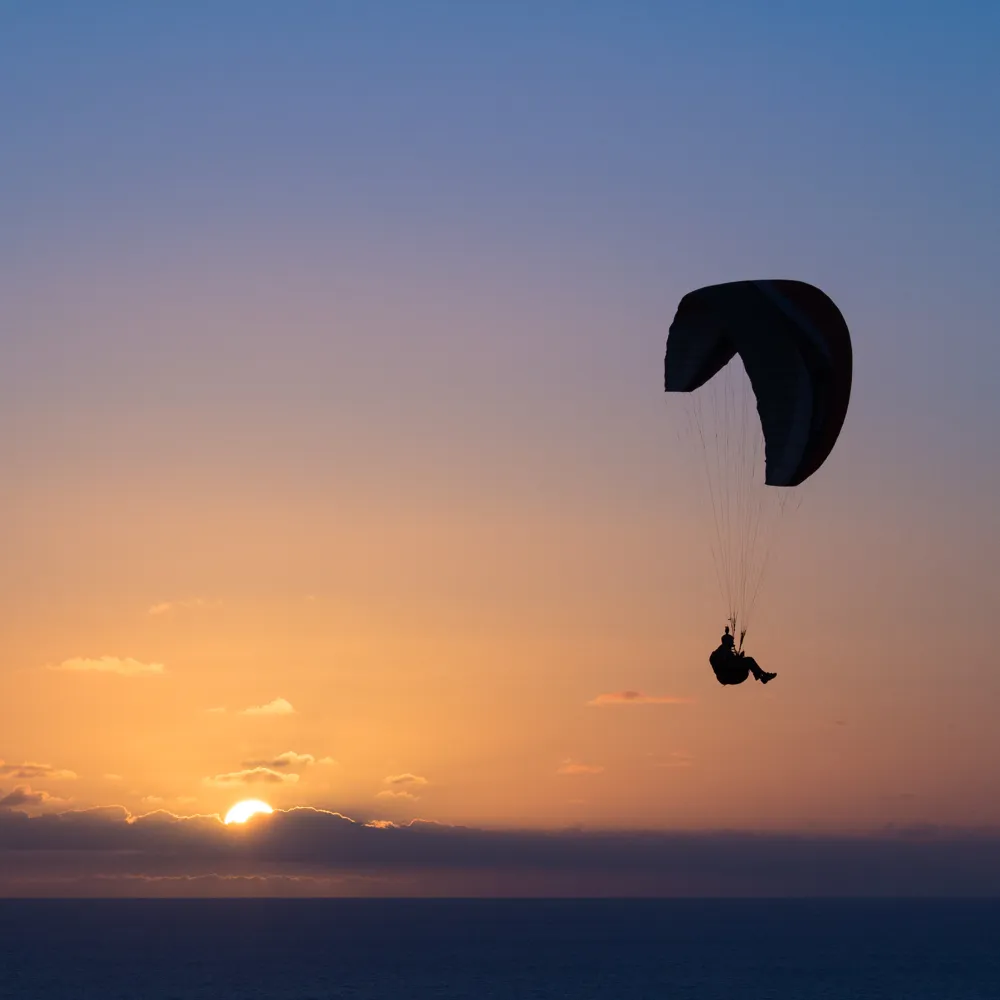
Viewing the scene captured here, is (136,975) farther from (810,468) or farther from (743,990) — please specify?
(810,468)

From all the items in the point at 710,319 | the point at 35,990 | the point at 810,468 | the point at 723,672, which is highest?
the point at 710,319

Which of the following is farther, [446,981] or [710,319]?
[446,981]

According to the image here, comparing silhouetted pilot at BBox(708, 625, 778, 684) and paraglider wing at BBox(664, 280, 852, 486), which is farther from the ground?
paraglider wing at BBox(664, 280, 852, 486)

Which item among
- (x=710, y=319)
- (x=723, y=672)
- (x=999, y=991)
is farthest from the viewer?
(x=999, y=991)

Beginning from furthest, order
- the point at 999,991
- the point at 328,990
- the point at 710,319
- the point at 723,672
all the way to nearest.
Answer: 1. the point at 999,991
2. the point at 328,990
3. the point at 710,319
4. the point at 723,672

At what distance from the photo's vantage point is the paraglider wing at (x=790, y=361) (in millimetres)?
42125

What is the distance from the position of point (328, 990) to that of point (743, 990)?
5161 cm

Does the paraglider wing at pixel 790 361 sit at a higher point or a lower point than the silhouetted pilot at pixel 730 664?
higher

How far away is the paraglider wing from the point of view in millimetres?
42125

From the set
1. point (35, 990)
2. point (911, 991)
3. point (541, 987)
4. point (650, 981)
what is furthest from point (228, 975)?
point (911, 991)

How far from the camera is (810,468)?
42.5m

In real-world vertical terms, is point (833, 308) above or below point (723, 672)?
above

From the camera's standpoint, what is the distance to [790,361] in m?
42.4

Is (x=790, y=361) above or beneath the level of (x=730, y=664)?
above
